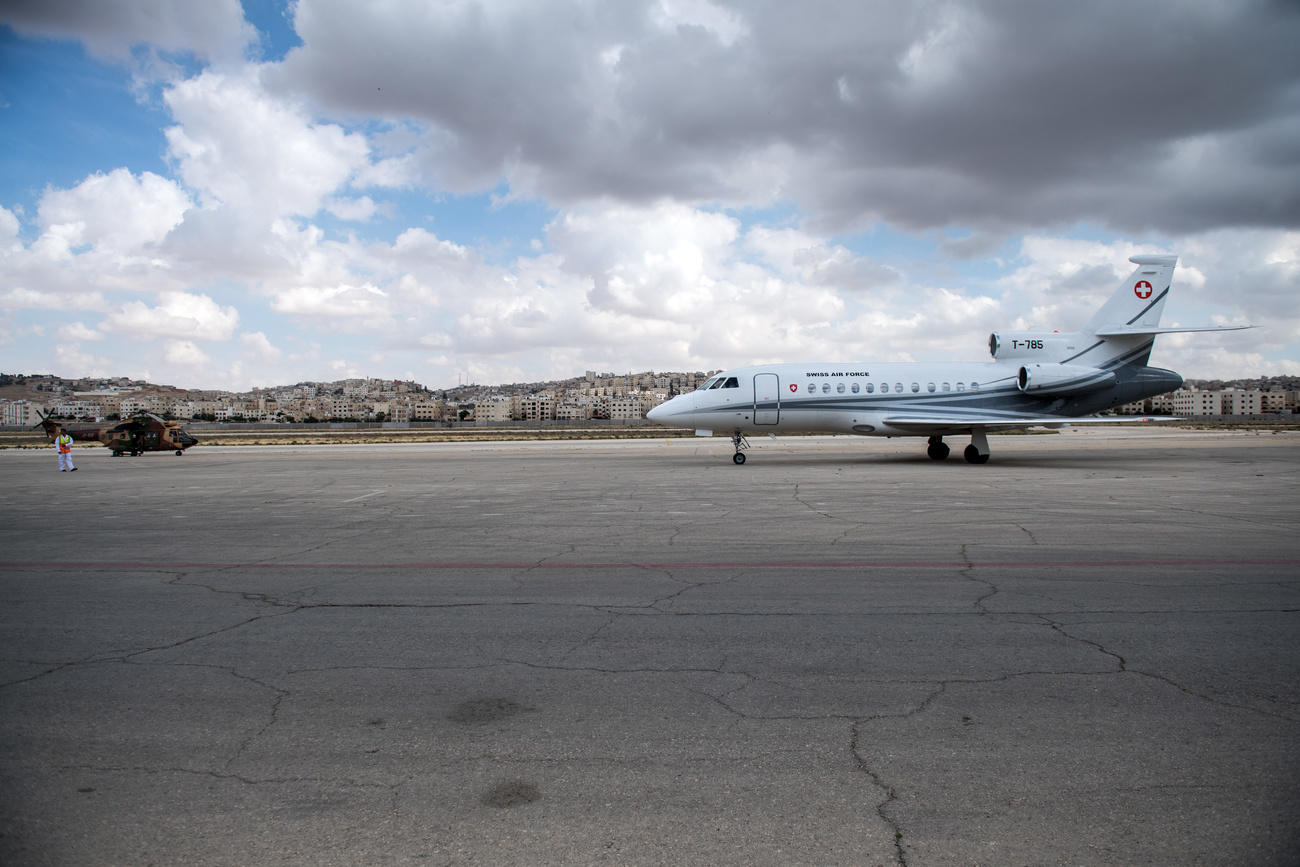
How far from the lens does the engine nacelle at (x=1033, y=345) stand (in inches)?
1120

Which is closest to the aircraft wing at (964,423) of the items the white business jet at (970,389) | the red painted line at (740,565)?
the white business jet at (970,389)

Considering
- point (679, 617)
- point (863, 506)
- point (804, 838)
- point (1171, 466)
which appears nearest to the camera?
point (804, 838)

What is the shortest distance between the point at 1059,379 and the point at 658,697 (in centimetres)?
2644

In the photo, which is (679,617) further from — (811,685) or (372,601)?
(372,601)

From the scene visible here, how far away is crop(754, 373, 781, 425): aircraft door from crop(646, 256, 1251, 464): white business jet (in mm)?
32

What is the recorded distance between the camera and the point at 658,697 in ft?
16.3

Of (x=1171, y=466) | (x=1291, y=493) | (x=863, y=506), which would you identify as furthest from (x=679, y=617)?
(x=1171, y=466)

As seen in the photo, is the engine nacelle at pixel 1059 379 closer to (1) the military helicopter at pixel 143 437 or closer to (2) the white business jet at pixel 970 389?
(2) the white business jet at pixel 970 389

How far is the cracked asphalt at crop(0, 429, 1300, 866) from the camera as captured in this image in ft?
11.3

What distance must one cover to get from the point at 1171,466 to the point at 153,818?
89.3 feet

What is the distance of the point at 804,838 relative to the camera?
3373 mm

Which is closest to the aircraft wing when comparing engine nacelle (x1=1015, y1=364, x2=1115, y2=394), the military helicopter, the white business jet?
the white business jet

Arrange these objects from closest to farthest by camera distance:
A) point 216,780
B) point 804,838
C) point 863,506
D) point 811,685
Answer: point 804,838 < point 216,780 < point 811,685 < point 863,506

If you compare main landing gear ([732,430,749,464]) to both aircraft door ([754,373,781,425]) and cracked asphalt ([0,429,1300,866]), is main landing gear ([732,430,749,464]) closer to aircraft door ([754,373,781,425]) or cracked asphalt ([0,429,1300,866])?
aircraft door ([754,373,781,425])
